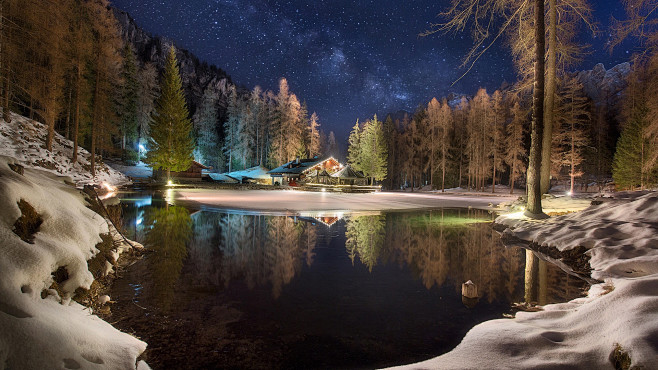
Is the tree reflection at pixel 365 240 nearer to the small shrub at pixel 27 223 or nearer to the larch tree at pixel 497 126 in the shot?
the small shrub at pixel 27 223

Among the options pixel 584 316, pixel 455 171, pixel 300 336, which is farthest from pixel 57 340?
pixel 455 171

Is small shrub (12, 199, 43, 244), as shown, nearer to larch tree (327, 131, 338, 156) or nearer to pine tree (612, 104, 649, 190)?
pine tree (612, 104, 649, 190)

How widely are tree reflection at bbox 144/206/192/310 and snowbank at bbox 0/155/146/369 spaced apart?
1208 millimetres

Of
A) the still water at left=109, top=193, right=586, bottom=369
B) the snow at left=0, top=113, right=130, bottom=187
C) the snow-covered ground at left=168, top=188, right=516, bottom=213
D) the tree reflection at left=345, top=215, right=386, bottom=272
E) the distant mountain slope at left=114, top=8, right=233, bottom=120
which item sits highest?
the distant mountain slope at left=114, top=8, right=233, bottom=120

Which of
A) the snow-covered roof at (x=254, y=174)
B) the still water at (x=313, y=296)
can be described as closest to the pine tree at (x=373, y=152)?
the snow-covered roof at (x=254, y=174)

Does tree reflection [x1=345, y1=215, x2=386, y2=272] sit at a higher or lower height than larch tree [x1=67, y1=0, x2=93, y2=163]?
lower

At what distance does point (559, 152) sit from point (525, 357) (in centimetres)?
4804

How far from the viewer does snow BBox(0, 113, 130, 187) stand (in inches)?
861

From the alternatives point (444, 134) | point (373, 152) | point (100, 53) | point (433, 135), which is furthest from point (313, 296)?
point (433, 135)

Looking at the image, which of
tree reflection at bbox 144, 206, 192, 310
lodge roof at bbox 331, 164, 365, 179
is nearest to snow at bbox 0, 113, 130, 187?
tree reflection at bbox 144, 206, 192, 310

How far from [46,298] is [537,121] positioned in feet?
46.9

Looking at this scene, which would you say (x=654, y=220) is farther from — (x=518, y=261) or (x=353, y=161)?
(x=353, y=161)

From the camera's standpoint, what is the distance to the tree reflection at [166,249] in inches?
221

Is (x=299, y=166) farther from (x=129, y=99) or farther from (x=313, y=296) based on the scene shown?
(x=313, y=296)
